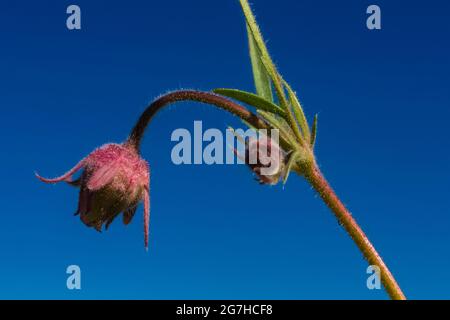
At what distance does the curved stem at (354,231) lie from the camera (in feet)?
6.72

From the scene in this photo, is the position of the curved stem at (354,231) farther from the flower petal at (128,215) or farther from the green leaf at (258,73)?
the flower petal at (128,215)

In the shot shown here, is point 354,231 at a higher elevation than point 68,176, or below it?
below

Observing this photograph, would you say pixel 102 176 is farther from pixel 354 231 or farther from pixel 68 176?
pixel 354 231

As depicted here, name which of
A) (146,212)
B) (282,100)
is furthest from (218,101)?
(146,212)

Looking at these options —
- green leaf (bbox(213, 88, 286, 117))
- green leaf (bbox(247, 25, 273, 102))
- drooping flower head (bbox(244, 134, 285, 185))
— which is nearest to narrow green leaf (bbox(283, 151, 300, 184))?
drooping flower head (bbox(244, 134, 285, 185))

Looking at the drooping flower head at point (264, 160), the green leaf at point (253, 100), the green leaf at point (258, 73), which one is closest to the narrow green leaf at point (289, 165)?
the drooping flower head at point (264, 160)

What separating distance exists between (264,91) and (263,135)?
323 mm

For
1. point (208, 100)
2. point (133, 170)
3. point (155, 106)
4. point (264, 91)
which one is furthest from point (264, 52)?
point (133, 170)

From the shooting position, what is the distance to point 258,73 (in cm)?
249

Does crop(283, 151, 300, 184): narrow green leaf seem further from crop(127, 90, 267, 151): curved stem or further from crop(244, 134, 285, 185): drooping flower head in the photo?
crop(127, 90, 267, 151): curved stem

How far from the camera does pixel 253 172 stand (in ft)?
6.93

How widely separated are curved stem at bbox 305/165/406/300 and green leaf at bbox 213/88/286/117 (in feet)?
0.99

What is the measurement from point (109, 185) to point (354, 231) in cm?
114
